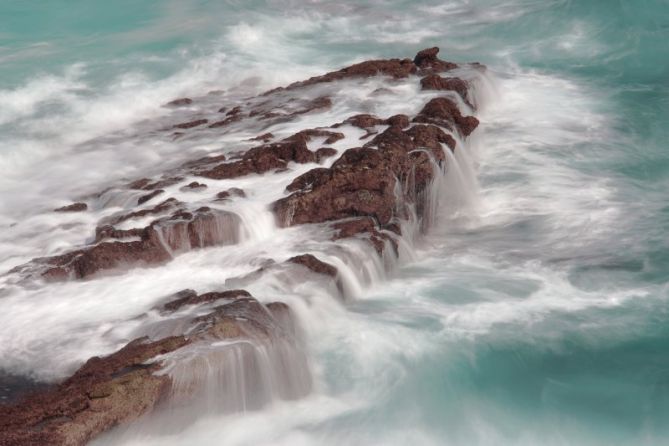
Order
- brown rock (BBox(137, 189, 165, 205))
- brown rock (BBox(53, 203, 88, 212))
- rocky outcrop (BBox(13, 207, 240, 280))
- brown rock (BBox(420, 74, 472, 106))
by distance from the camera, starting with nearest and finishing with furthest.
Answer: rocky outcrop (BBox(13, 207, 240, 280)) < brown rock (BBox(137, 189, 165, 205)) < brown rock (BBox(53, 203, 88, 212)) < brown rock (BBox(420, 74, 472, 106))

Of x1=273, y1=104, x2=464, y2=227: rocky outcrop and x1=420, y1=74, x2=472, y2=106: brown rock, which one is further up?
x1=420, y1=74, x2=472, y2=106: brown rock

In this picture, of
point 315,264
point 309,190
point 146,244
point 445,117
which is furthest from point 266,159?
point 445,117

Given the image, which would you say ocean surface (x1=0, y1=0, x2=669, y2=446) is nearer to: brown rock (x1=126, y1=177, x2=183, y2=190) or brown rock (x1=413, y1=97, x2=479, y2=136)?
brown rock (x1=413, y1=97, x2=479, y2=136)

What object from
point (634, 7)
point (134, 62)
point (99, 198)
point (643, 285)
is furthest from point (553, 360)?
point (634, 7)

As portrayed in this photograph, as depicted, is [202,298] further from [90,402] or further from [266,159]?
[266,159]

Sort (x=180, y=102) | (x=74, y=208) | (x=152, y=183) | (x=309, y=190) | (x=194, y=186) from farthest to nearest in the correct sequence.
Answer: (x=180, y=102) → (x=152, y=183) → (x=74, y=208) → (x=194, y=186) → (x=309, y=190)

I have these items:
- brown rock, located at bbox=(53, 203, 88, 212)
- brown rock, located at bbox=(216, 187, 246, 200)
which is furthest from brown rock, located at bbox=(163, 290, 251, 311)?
brown rock, located at bbox=(53, 203, 88, 212)
